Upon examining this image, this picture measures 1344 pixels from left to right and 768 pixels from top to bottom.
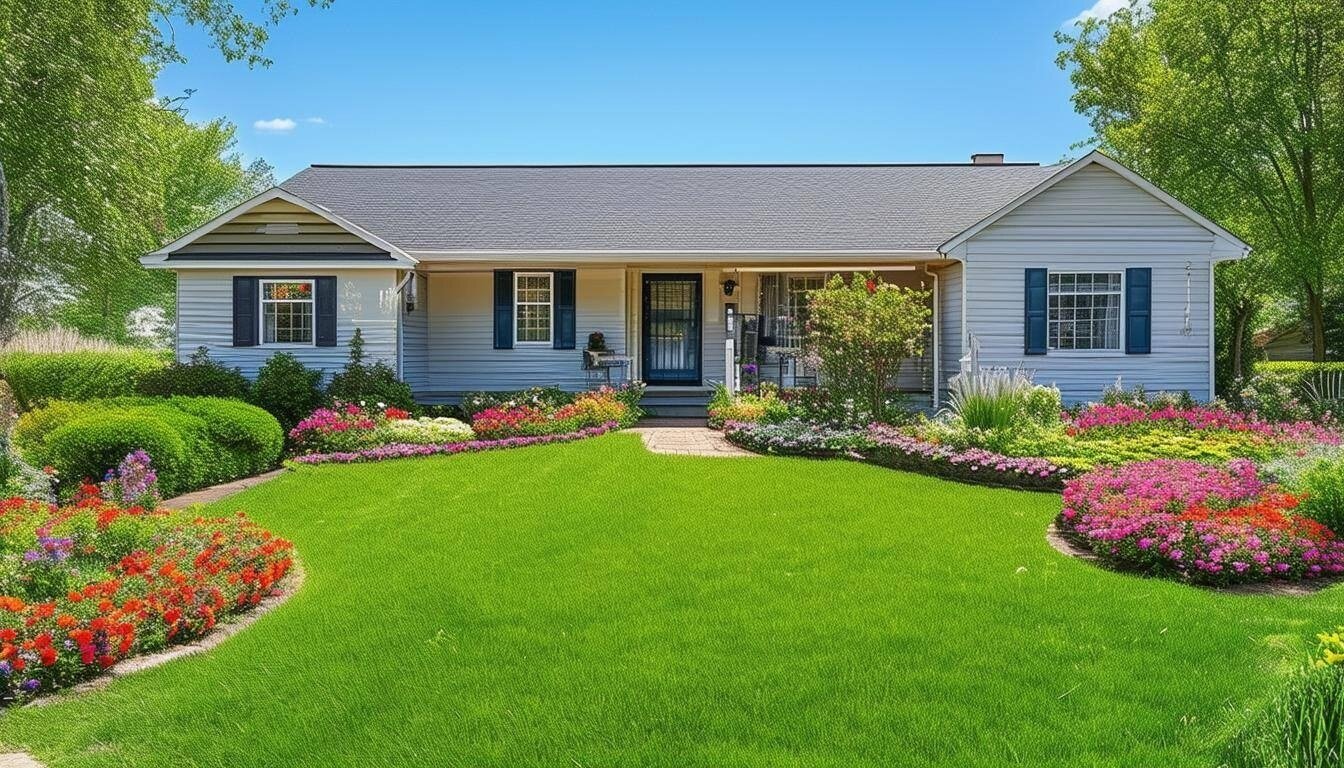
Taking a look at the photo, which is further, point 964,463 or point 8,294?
point 8,294

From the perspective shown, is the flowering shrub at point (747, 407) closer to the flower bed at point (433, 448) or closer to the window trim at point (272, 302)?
the flower bed at point (433, 448)

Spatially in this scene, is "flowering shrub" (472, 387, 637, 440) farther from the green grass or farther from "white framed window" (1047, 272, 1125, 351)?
"white framed window" (1047, 272, 1125, 351)

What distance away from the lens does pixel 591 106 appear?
60.4 ft

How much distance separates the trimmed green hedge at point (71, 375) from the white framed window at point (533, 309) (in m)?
6.72

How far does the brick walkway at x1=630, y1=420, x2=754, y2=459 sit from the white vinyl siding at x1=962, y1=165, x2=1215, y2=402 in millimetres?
4801

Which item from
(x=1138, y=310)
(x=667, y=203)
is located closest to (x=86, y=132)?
(x=667, y=203)

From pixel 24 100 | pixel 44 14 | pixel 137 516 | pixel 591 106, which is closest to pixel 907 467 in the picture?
pixel 137 516

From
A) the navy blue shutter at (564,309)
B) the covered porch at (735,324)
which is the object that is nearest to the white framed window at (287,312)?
the navy blue shutter at (564,309)

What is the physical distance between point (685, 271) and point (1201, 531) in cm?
1151

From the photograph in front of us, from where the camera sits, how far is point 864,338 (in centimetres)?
1108

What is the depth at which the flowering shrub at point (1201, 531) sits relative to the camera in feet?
17.6

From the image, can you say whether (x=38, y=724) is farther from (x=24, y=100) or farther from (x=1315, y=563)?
(x=24, y=100)

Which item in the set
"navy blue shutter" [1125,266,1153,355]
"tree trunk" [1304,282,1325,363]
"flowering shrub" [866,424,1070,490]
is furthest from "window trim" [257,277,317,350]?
"tree trunk" [1304,282,1325,363]

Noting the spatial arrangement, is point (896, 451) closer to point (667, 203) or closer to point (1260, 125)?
point (667, 203)
